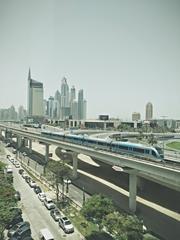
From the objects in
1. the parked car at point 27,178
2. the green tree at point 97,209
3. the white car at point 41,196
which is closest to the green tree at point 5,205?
the white car at point 41,196

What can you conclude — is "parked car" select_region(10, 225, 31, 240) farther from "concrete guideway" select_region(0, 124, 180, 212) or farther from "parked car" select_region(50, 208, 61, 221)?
"concrete guideway" select_region(0, 124, 180, 212)

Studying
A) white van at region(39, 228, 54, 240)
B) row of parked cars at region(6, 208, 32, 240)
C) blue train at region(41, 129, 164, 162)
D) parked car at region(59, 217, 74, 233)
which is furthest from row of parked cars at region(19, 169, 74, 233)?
blue train at region(41, 129, 164, 162)

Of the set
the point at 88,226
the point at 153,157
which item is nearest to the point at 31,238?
the point at 88,226

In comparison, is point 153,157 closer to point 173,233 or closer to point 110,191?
point 173,233

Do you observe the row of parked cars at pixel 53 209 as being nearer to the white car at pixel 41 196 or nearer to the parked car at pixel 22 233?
the white car at pixel 41 196

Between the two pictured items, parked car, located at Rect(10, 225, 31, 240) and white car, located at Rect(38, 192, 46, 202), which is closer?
parked car, located at Rect(10, 225, 31, 240)
